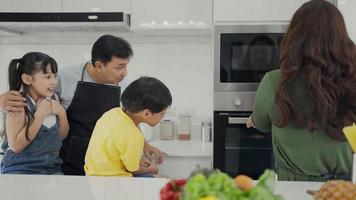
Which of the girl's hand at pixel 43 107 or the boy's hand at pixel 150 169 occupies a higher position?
the girl's hand at pixel 43 107

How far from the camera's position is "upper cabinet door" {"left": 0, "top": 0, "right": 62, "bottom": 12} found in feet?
8.06

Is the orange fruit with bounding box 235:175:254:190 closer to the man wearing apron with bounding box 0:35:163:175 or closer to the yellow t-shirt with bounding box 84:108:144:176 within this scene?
the yellow t-shirt with bounding box 84:108:144:176

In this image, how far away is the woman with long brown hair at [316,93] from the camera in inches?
46.1

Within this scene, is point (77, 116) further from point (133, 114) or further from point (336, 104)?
point (336, 104)

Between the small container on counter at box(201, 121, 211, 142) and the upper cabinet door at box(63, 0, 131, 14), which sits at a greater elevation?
the upper cabinet door at box(63, 0, 131, 14)

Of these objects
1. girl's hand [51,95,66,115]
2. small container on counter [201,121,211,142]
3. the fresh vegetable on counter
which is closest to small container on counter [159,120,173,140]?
small container on counter [201,121,211,142]

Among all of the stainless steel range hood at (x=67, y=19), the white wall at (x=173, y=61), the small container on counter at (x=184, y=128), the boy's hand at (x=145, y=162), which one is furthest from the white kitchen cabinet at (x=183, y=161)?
the stainless steel range hood at (x=67, y=19)

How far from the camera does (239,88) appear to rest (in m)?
2.20

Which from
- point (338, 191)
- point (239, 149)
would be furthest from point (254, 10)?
point (338, 191)

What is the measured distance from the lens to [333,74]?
1.17m

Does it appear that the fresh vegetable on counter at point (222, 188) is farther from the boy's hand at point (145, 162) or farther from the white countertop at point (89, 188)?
the boy's hand at point (145, 162)

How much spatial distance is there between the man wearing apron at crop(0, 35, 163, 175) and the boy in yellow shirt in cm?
41

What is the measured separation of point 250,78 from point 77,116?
970 mm

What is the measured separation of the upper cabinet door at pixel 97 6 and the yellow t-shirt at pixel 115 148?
4.02 ft
